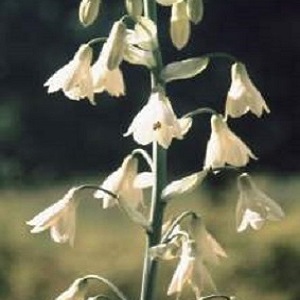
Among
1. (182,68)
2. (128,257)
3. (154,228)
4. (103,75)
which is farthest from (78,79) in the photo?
(128,257)

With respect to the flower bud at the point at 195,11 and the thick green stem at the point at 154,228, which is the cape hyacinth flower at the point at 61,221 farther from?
the flower bud at the point at 195,11

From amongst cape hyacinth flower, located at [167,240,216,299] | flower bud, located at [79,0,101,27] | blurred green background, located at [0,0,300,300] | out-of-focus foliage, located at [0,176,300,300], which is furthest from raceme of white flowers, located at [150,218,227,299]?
blurred green background, located at [0,0,300,300]

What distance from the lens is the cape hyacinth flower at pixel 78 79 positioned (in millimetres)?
2544

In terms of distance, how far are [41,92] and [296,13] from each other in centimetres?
159

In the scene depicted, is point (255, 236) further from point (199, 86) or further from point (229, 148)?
point (229, 148)

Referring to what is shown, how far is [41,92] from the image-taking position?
9719 mm

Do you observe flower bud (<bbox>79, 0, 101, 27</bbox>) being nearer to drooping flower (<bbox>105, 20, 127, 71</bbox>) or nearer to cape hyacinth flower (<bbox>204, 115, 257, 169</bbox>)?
drooping flower (<bbox>105, 20, 127, 71</bbox>)

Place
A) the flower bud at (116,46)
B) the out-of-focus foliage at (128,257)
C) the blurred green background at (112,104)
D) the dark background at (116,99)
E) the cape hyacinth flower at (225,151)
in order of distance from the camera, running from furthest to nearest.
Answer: the dark background at (116,99) → the blurred green background at (112,104) → the out-of-focus foliage at (128,257) → the cape hyacinth flower at (225,151) → the flower bud at (116,46)

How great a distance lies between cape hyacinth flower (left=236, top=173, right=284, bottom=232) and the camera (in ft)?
8.64

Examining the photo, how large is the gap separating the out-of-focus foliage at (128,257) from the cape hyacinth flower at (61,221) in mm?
3874

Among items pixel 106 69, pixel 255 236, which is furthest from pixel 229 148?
pixel 255 236

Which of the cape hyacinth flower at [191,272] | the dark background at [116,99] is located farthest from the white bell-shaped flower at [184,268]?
the dark background at [116,99]

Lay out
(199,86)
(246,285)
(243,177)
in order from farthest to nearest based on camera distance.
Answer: (199,86) → (246,285) → (243,177)

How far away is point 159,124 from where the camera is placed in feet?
8.13
